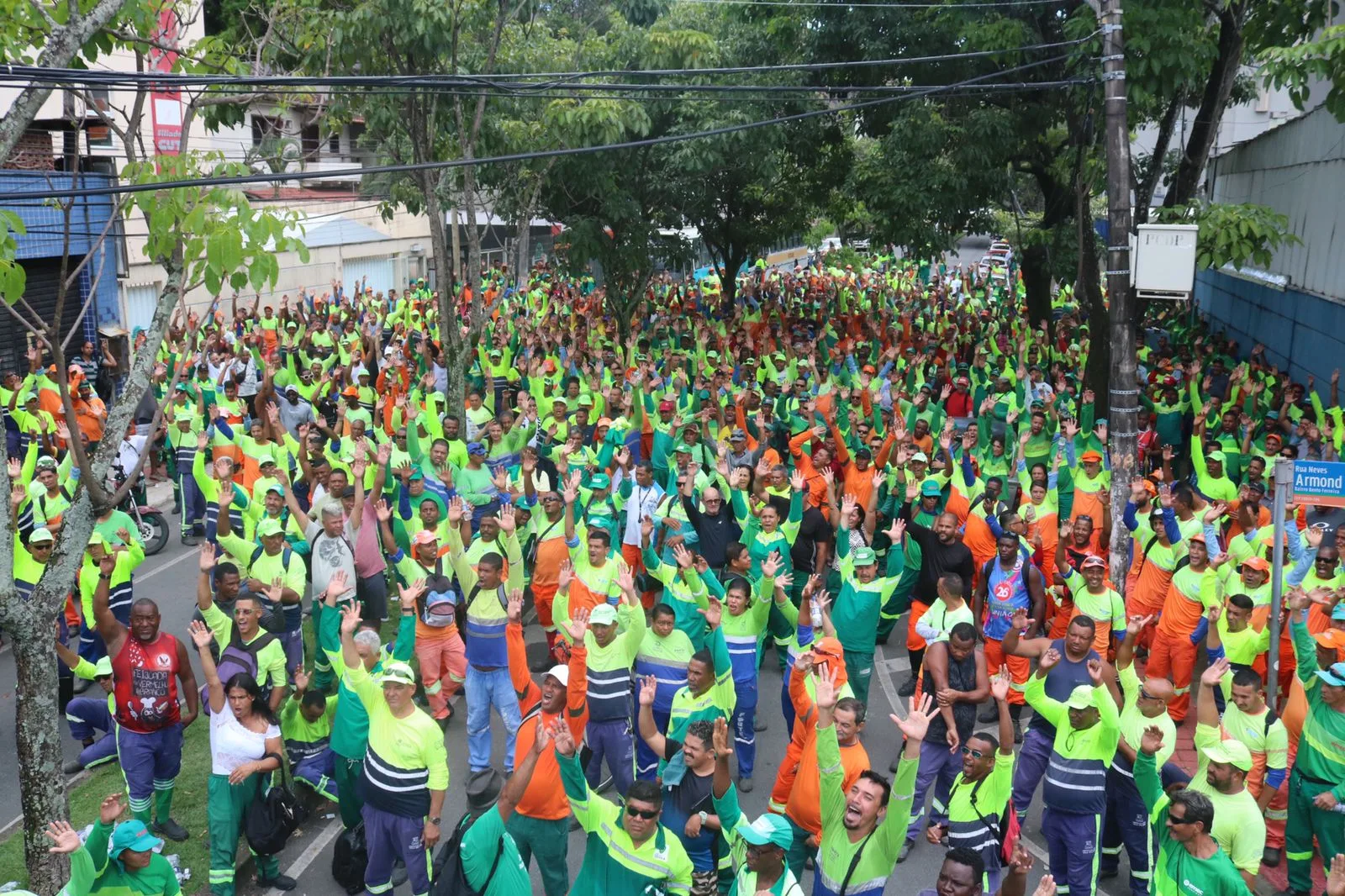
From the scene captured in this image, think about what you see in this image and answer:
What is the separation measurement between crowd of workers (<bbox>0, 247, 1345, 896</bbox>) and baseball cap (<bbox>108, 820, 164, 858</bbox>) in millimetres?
86

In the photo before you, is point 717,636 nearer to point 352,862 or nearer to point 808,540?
point 352,862

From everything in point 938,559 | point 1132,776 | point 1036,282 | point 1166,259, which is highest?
point 1166,259

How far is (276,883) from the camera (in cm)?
685

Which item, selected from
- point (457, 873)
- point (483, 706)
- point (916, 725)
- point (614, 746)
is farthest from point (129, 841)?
point (916, 725)

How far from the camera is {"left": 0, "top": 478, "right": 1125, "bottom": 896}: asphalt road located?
708 cm

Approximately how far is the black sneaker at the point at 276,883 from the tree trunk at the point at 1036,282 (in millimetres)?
16539

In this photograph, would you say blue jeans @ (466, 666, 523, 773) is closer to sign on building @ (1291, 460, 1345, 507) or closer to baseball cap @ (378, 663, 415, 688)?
baseball cap @ (378, 663, 415, 688)

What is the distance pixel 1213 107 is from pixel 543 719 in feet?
37.8

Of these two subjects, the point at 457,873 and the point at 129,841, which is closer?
the point at 129,841

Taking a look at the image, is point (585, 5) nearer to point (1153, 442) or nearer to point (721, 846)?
point (1153, 442)

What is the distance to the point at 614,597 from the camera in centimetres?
827

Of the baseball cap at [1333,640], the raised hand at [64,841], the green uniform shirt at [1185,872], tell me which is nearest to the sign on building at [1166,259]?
the baseball cap at [1333,640]

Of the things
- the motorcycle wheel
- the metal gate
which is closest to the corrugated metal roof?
the motorcycle wheel

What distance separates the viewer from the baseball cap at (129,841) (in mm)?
4992
